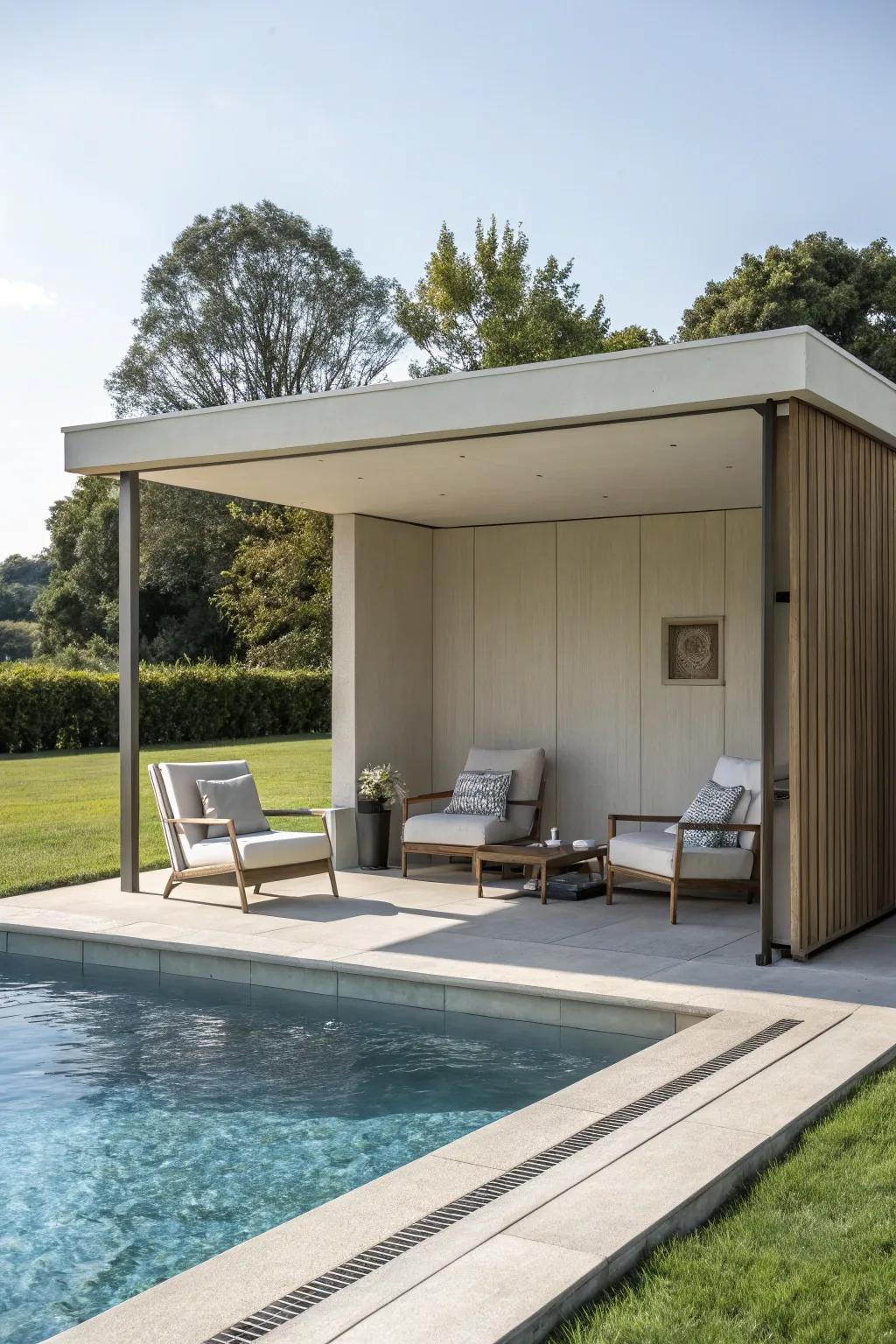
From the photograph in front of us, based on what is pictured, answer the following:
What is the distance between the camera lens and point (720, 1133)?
4.02m

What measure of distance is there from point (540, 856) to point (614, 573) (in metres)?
2.61

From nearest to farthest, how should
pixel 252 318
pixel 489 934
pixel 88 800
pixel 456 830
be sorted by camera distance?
pixel 489 934
pixel 456 830
pixel 88 800
pixel 252 318

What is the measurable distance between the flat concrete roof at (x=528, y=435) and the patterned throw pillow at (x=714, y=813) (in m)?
2.03

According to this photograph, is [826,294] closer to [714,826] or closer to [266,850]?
[714,826]

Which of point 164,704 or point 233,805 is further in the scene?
point 164,704

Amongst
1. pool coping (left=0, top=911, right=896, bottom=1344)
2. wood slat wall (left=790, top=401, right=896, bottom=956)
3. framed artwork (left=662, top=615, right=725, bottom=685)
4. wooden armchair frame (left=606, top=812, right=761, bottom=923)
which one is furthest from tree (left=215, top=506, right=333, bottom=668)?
pool coping (left=0, top=911, right=896, bottom=1344)

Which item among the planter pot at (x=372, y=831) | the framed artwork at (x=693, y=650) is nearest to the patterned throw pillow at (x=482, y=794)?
the planter pot at (x=372, y=831)

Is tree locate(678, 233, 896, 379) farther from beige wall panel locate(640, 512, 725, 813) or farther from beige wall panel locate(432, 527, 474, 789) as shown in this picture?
beige wall panel locate(640, 512, 725, 813)

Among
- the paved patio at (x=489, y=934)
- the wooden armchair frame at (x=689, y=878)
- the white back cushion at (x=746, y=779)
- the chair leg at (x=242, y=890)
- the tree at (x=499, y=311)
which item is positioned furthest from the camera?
the tree at (x=499, y=311)

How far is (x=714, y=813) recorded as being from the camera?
8.58m

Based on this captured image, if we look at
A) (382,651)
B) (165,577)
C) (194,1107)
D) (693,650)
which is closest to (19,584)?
(165,577)

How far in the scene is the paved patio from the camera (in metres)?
6.17

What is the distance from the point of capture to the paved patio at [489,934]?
6.17 meters

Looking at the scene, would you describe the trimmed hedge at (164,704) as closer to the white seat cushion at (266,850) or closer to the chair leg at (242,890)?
the white seat cushion at (266,850)
